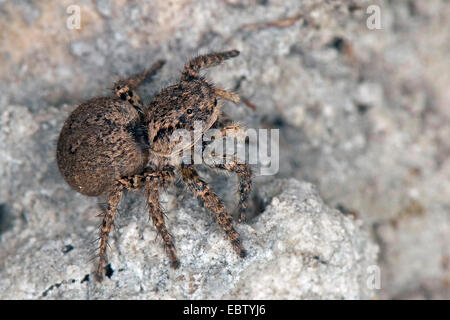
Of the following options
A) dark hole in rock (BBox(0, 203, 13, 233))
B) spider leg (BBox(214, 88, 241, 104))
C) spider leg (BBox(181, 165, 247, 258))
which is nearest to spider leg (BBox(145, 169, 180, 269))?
spider leg (BBox(181, 165, 247, 258))

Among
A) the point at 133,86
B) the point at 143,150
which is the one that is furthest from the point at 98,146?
Answer: the point at 133,86

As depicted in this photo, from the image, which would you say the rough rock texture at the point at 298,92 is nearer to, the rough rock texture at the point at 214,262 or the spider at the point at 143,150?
the rough rock texture at the point at 214,262

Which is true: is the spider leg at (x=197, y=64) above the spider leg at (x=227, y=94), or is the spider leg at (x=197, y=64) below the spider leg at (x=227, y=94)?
above

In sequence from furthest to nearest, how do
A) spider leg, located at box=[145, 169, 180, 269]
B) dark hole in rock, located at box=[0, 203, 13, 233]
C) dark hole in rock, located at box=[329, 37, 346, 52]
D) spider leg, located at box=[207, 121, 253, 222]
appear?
dark hole in rock, located at box=[329, 37, 346, 52] → dark hole in rock, located at box=[0, 203, 13, 233] → spider leg, located at box=[207, 121, 253, 222] → spider leg, located at box=[145, 169, 180, 269]

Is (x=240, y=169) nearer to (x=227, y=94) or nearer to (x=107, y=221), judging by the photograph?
(x=227, y=94)

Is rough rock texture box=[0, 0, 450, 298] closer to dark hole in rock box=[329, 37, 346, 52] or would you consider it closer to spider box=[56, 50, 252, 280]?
dark hole in rock box=[329, 37, 346, 52]

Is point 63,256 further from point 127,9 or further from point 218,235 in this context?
point 127,9

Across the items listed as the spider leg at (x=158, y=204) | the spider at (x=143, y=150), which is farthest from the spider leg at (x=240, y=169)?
the spider leg at (x=158, y=204)
